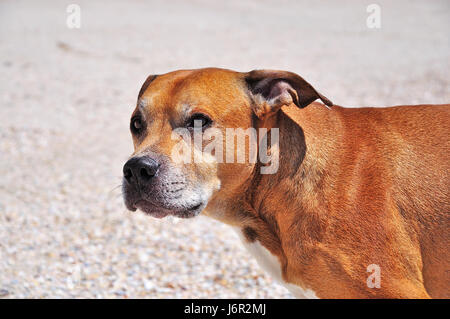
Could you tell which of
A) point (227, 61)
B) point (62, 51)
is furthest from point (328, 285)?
point (62, 51)

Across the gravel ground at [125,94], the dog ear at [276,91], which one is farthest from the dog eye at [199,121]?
the gravel ground at [125,94]

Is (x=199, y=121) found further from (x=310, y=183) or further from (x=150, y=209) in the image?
(x=310, y=183)

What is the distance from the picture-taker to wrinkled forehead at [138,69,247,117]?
10.9ft

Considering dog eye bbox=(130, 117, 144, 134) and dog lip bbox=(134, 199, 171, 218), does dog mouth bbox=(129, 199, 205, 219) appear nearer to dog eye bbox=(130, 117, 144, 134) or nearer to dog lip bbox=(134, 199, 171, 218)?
dog lip bbox=(134, 199, 171, 218)

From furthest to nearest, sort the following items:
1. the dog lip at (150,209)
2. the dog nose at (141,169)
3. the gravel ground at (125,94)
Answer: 1. the gravel ground at (125,94)
2. the dog lip at (150,209)
3. the dog nose at (141,169)

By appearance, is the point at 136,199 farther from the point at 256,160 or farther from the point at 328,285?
the point at 328,285

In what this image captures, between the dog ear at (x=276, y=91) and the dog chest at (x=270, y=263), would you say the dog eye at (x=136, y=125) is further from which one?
the dog chest at (x=270, y=263)

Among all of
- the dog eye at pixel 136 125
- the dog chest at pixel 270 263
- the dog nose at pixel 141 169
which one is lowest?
the dog chest at pixel 270 263

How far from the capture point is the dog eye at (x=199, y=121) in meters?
3.28

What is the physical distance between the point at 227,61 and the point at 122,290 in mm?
9177

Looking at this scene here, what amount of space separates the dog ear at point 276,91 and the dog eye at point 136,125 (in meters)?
0.72

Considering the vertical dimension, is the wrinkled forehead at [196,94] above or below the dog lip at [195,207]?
above
